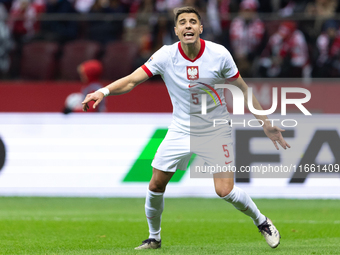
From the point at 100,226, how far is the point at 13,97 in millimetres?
6259

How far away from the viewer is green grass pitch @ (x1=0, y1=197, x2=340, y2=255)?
6043 mm

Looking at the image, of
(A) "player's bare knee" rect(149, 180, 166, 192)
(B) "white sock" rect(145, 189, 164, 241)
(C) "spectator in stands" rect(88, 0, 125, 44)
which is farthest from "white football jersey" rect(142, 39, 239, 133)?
(C) "spectator in stands" rect(88, 0, 125, 44)

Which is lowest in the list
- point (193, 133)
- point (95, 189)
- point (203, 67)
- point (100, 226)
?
point (95, 189)

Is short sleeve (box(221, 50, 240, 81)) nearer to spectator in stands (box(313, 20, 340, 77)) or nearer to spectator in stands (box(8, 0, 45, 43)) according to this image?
spectator in stands (box(313, 20, 340, 77))

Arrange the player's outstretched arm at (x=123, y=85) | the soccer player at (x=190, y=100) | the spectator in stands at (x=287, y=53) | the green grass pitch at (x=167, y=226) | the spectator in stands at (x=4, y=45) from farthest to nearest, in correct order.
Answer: the spectator in stands at (x=4, y=45) → the spectator in stands at (x=287, y=53) → the green grass pitch at (x=167, y=226) → the soccer player at (x=190, y=100) → the player's outstretched arm at (x=123, y=85)

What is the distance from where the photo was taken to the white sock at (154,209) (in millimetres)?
5887

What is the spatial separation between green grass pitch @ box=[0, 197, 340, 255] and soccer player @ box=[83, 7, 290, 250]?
58 centimetres

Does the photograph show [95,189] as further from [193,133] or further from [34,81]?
[193,133]

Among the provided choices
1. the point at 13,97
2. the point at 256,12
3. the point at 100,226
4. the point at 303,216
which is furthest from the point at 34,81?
the point at 303,216

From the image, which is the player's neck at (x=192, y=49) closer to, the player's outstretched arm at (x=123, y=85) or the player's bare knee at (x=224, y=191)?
the player's outstretched arm at (x=123, y=85)

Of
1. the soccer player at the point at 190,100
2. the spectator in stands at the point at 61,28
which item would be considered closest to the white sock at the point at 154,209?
the soccer player at the point at 190,100

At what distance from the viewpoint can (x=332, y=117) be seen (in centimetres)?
1014

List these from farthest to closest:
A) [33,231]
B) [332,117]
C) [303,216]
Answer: [332,117] < [303,216] < [33,231]

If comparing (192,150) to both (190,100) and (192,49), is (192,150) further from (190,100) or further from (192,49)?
(192,49)
